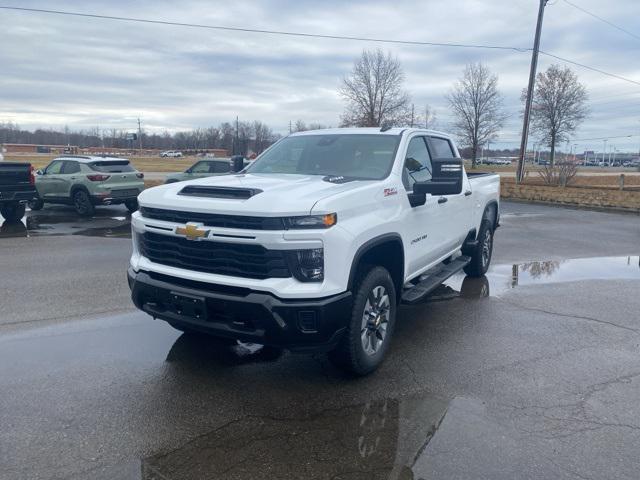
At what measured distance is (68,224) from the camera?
43.7 ft

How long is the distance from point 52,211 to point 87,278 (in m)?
9.96

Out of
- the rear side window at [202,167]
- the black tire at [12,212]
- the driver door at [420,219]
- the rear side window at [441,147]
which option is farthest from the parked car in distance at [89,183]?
the driver door at [420,219]

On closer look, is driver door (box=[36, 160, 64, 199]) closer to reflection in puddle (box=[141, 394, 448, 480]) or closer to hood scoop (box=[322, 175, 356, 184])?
hood scoop (box=[322, 175, 356, 184])

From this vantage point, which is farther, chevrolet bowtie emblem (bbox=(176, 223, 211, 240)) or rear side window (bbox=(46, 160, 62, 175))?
rear side window (bbox=(46, 160, 62, 175))

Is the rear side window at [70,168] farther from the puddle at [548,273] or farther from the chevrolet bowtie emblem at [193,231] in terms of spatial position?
the chevrolet bowtie emblem at [193,231]

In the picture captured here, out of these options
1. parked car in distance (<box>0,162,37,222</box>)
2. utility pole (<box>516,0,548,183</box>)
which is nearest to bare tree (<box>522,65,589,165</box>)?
utility pole (<box>516,0,548,183</box>)

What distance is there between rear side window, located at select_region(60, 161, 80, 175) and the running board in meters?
11.8

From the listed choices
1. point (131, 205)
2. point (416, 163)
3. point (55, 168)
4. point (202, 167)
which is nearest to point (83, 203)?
point (131, 205)

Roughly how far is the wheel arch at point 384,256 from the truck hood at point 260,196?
1.55ft

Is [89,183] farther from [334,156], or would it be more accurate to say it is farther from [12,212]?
[334,156]

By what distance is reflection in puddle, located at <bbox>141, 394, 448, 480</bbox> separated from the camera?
3.07 metres

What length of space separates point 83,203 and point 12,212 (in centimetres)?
175

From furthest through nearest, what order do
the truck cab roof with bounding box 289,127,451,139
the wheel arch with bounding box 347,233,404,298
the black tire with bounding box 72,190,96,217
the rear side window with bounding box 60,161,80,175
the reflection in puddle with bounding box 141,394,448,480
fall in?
the rear side window with bounding box 60,161,80,175, the black tire with bounding box 72,190,96,217, the truck cab roof with bounding box 289,127,451,139, the wheel arch with bounding box 347,233,404,298, the reflection in puddle with bounding box 141,394,448,480

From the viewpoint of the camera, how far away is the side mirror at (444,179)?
15.3 feet
